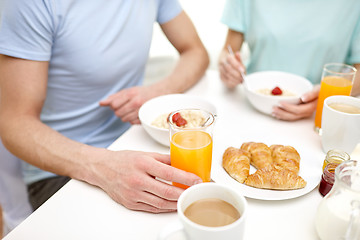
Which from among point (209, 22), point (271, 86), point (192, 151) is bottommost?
point (209, 22)

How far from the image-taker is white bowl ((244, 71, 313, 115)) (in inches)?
43.4

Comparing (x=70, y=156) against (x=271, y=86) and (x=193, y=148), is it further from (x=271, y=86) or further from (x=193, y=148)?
(x=271, y=86)

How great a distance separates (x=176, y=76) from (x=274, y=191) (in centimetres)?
70

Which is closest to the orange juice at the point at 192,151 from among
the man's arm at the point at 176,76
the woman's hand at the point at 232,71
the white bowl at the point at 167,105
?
the white bowl at the point at 167,105

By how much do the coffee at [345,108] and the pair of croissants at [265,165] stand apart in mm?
186

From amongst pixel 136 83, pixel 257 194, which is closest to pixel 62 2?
pixel 136 83

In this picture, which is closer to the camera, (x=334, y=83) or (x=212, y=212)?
(x=212, y=212)

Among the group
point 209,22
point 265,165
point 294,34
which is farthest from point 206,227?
point 209,22

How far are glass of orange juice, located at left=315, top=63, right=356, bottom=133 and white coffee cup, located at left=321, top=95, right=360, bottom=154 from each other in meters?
0.09

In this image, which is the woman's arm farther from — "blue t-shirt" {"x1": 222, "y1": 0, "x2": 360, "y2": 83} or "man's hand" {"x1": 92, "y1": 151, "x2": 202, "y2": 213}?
"man's hand" {"x1": 92, "y1": 151, "x2": 202, "y2": 213}

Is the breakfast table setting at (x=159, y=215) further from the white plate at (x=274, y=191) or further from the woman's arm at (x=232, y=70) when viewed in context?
the woman's arm at (x=232, y=70)

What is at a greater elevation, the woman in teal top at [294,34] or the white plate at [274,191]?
the woman in teal top at [294,34]

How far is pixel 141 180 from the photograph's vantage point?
0.76 meters

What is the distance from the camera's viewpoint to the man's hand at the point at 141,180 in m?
0.73
